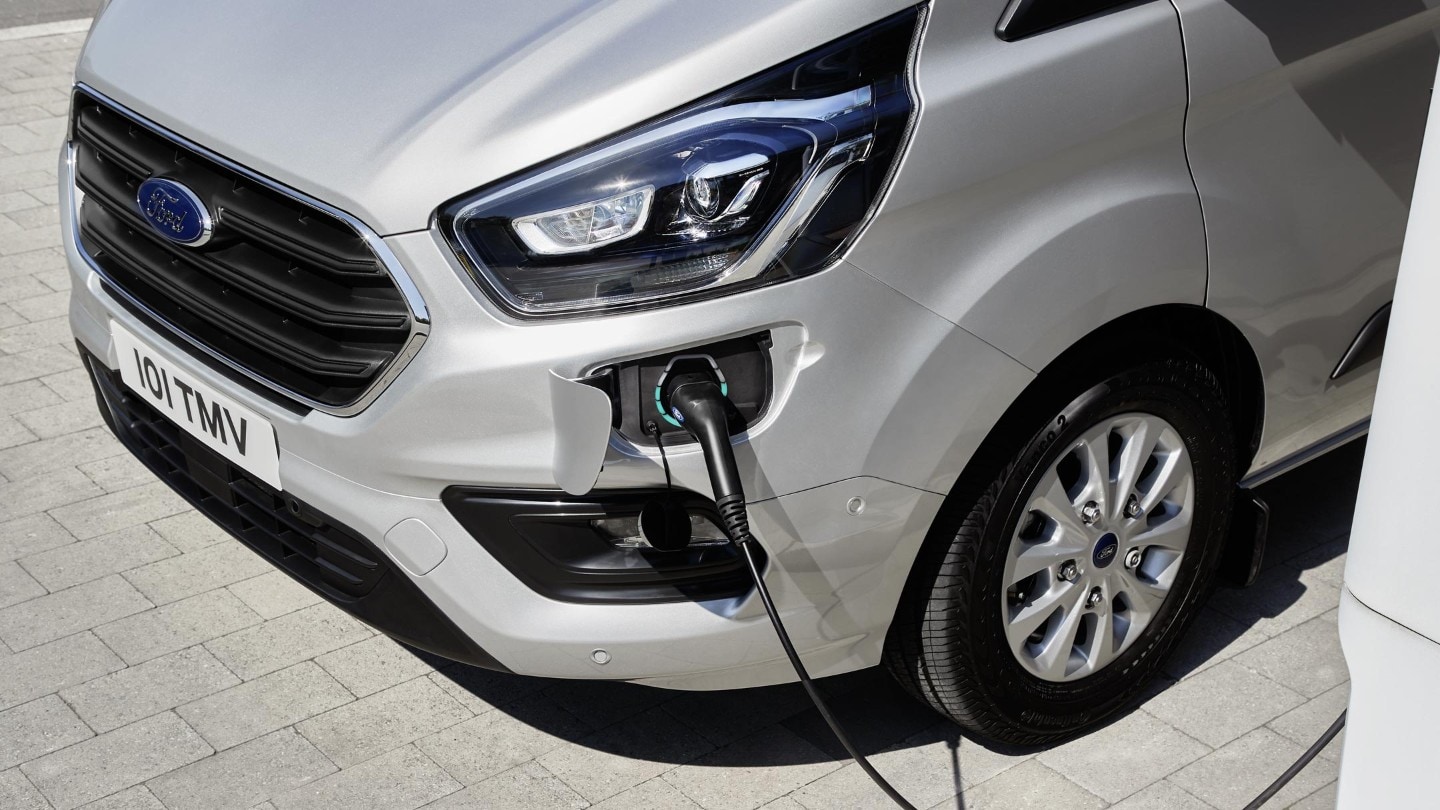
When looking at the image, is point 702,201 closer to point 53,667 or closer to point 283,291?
point 283,291

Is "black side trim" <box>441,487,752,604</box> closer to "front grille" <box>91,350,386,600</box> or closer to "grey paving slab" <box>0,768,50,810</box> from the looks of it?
"front grille" <box>91,350,386,600</box>

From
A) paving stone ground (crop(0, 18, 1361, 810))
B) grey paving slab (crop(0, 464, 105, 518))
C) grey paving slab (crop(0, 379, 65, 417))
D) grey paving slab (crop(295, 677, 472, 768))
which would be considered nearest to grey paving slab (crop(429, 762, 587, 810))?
paving stone ground (crop(0, 18, 1361, 810))

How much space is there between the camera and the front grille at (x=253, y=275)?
7.41ft

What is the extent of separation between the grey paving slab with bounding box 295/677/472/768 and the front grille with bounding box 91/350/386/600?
45cm

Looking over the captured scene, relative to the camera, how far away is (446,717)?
9.59ft

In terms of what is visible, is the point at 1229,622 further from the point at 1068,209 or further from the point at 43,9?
the point at 43,9

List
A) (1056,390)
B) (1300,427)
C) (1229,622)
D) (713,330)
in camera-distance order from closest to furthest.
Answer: (713,330)
(1056,390)
(1300,427)
(1229,622)

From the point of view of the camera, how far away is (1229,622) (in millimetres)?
3260

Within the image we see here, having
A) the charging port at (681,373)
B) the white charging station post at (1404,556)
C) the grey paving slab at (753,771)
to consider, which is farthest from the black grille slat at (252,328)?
the white charging station post at (1404,556)

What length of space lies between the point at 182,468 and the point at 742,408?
1171mm

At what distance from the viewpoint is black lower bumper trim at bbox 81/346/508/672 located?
2377 mm

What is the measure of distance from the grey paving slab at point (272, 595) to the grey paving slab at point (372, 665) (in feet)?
Result: 0.69

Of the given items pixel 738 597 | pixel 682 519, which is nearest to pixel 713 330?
pixel 682 519

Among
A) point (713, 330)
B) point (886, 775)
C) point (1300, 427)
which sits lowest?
point (886, 775)
